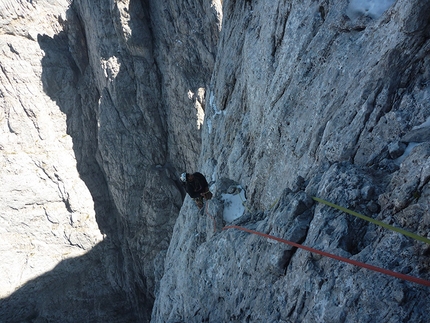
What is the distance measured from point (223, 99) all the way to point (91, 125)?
20164mm

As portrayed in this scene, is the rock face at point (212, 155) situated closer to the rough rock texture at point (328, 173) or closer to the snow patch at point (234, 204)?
the rough rock texture at point (328, 173)

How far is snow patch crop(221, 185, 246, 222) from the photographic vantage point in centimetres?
961

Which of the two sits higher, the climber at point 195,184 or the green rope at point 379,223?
the climber at point 195,184

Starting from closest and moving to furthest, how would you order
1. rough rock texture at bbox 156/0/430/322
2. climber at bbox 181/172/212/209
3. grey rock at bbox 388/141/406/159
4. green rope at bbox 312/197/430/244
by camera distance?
1. green rope at bbox 312/197/430/244
2. rough rock texture at bbox 156/0/430/322
3. grey rock at bbox 388/141/406/159
4. climber at bbox 181/172/212/209

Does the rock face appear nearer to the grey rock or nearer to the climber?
the grey rock

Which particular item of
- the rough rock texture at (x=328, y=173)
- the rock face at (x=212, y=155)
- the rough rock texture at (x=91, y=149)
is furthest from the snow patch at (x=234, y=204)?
the rough rock texture at (x=91, y=149)

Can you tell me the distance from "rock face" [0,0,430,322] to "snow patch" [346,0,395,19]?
0.04 m

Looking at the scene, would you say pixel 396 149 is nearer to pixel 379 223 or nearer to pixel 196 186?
pixel 379 223

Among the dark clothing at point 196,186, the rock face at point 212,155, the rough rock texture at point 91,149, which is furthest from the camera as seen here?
the rough rock texture at point 91,149

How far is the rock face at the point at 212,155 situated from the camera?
4.29 metres

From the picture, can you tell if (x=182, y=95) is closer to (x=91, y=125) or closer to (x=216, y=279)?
(x=91, y=125)

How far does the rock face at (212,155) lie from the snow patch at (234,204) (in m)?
0.19

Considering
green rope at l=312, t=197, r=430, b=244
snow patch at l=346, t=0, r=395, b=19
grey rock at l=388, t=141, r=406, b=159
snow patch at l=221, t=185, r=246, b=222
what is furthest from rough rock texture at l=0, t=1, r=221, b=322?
green rope at l=312, t=197, r=430, b=244

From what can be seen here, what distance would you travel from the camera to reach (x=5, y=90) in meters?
27.1
